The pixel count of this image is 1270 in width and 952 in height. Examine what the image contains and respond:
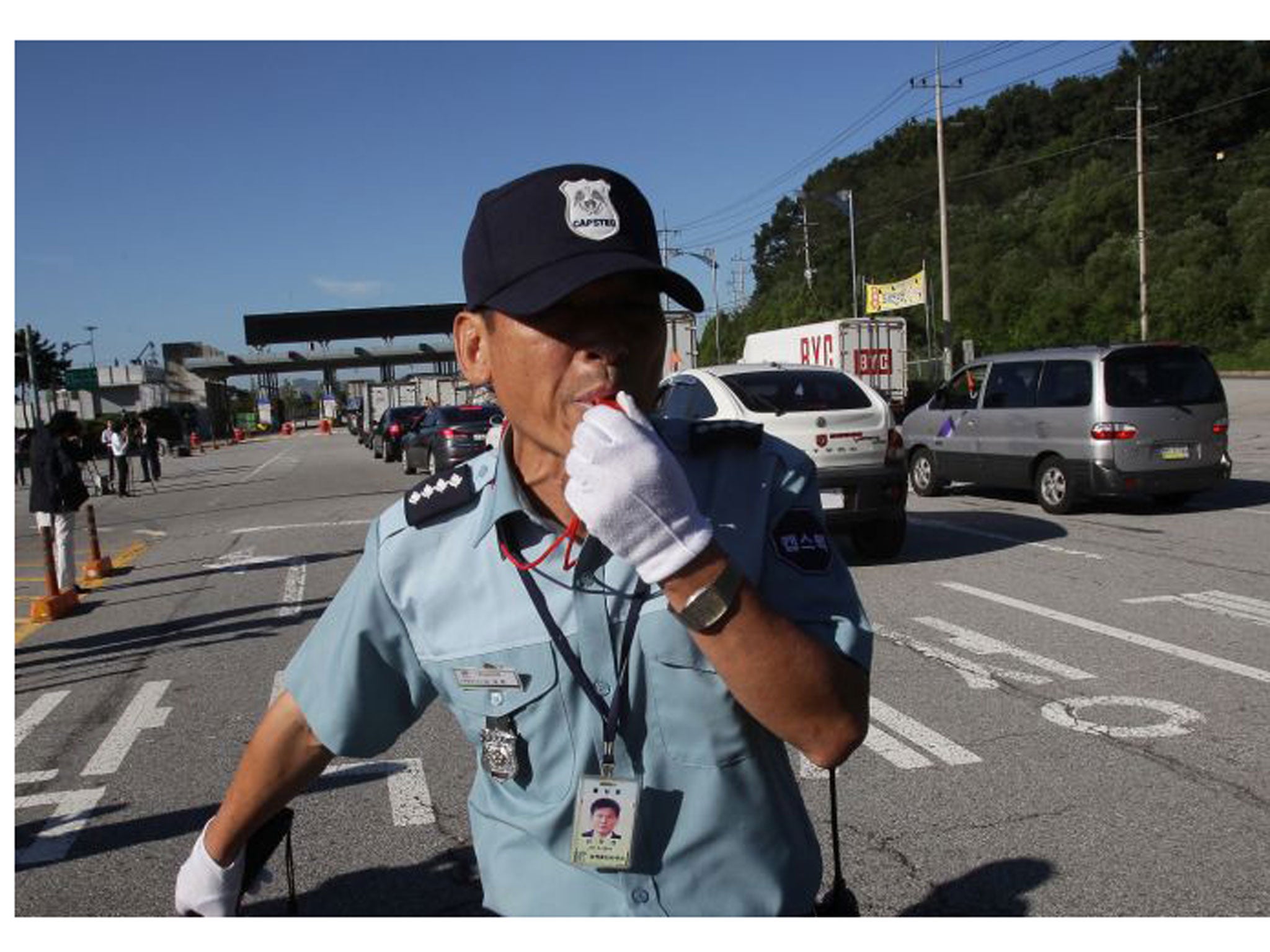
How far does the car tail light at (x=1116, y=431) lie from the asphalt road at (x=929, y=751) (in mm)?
1662

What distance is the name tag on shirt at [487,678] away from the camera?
1.61 metres

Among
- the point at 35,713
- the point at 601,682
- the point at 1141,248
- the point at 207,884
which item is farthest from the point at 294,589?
the point at 1141,248

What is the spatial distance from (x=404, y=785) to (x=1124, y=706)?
3.38 metres

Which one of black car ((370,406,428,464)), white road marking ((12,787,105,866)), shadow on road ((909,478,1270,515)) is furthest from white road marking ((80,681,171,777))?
black car ((370,406,428,464))

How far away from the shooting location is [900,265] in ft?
239

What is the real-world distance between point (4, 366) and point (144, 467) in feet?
91.2

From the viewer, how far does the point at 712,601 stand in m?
1.31

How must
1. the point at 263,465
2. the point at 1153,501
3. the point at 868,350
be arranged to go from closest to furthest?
the point at 1153,501 → the point at 868,350 → the point at 263,465

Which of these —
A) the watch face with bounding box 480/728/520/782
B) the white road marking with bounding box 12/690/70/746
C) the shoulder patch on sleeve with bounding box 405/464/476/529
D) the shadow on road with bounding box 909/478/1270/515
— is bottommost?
the shadow on road with bounding box 909/478/1270/515

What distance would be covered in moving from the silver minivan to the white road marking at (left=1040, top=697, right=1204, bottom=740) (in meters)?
7.08

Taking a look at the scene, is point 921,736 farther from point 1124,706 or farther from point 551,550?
point 551,550

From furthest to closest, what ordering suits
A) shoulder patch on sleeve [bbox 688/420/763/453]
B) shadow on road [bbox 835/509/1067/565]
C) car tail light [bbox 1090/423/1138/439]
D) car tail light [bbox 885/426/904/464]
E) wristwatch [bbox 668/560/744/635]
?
car tail light [bbox 1090/423/1138/439] < shadow on road [bbox 835/509/1067/565] < car tail light [bbox 885/426/904/464] < shoulder patch on sleeve [bbox 688/420/763/453] < wristwatch [bbox 668/560/744/635]

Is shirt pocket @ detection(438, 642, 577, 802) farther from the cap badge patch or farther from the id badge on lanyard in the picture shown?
the cap badge patch

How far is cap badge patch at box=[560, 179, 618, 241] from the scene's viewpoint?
156 cm
